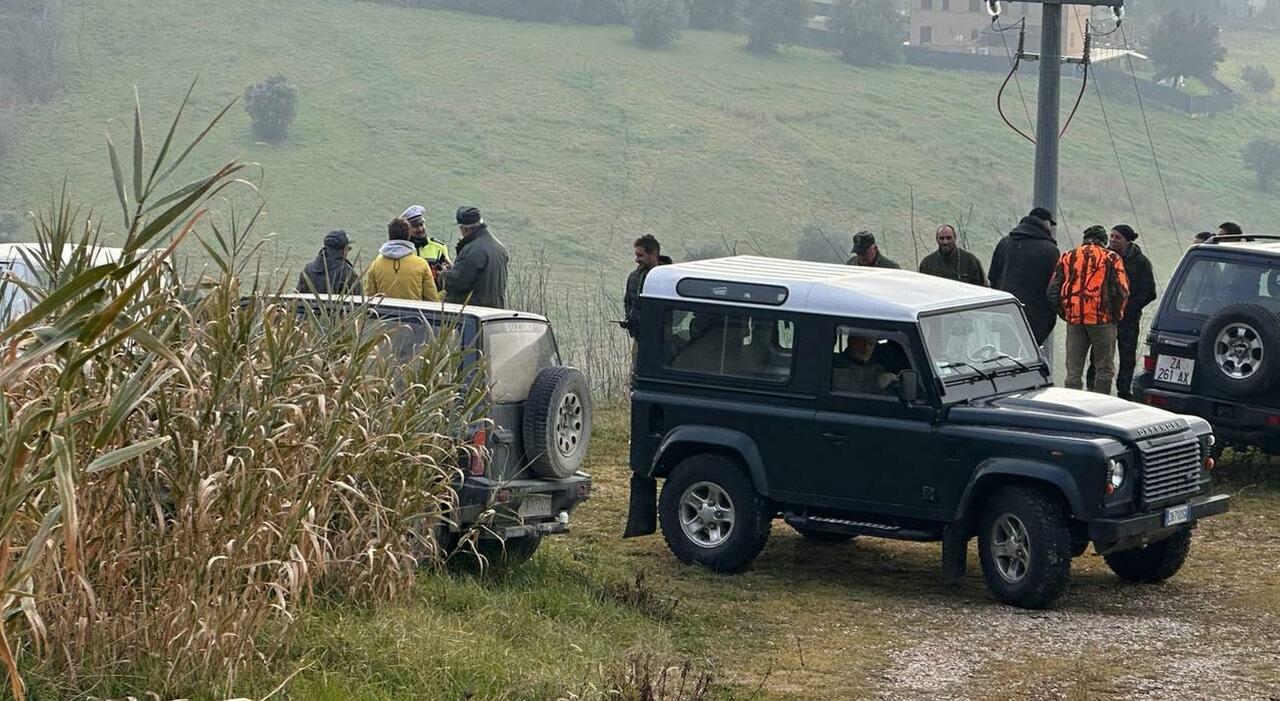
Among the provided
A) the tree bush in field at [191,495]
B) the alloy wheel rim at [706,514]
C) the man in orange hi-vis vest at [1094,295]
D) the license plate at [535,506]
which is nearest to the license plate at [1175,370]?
the man in orange hi-vis vest at [1094,295]

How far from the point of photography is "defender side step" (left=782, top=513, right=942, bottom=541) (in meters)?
10.3

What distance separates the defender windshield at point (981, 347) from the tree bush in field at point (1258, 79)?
113 m

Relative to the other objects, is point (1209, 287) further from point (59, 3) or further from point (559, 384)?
point (59, 3)

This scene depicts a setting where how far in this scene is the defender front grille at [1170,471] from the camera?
987 cm

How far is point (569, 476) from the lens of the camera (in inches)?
400

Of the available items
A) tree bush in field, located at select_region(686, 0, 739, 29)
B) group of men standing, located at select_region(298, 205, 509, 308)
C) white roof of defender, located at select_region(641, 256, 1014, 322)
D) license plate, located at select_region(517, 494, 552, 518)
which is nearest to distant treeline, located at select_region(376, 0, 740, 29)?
tree bush in field, located at select_region(686, 0, 739, 29)

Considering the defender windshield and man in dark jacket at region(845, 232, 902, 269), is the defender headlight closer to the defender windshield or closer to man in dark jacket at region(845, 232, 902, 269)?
the defender windshield

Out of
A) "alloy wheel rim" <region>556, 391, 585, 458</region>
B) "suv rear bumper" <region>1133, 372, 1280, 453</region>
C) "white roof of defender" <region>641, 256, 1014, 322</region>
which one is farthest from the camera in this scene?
"suv rear bumper" <region>1133, 372, 1280, 453</region>

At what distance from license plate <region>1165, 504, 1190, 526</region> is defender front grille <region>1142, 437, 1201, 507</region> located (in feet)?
0.22

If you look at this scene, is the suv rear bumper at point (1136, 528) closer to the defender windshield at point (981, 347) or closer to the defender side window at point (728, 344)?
the defender windshield at point (981, 347)

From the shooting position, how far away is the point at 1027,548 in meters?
9.91

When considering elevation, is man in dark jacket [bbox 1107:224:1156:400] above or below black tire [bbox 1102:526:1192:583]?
above

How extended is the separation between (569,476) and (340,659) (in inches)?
121

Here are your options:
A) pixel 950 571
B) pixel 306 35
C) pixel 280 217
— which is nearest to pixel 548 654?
pixel 950 571
